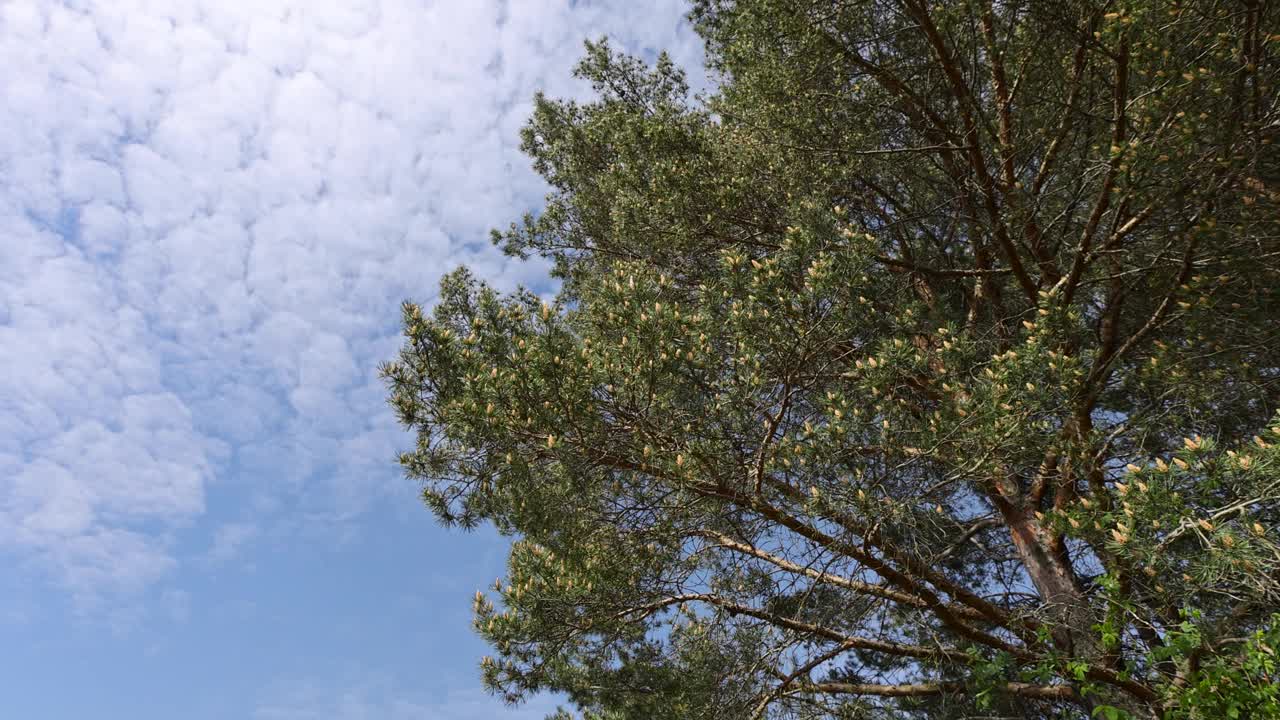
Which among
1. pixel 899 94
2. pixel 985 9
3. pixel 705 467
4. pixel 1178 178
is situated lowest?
pixel 705 467

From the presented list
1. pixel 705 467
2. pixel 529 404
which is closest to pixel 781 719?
pixel 705 467

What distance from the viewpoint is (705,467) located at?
516 cm

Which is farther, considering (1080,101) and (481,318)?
(1080,101)

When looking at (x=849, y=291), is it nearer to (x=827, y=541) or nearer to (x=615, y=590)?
(x=827, y=541)

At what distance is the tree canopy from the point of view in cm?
483

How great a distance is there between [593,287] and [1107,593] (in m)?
5.27

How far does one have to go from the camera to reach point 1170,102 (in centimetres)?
510

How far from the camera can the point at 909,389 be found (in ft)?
20.5

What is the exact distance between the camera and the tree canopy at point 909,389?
483 cm

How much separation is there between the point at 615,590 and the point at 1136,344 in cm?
503

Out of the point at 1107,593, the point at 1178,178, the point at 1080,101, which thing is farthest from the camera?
the point at 1080,101

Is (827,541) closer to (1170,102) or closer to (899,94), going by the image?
(1170,102)

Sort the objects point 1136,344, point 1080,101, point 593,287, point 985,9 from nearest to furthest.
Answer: point 985,9 < point 1136,344 < point 1080,101 < point 593,287

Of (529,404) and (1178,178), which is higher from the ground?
(1178,178)
